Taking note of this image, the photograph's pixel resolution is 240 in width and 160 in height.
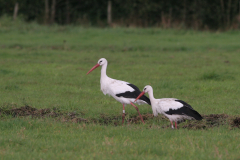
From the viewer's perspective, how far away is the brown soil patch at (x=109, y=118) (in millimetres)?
6801

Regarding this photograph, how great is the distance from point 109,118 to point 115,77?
4763 mm

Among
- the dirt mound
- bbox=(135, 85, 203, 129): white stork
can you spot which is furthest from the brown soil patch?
bbox=(135, 85, 203, 129): white stork

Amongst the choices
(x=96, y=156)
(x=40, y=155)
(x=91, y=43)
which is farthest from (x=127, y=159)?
(x=91, y=43)

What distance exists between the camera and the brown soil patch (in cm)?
680

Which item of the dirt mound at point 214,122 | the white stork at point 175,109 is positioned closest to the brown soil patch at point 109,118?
the dirt mound at point 214,122

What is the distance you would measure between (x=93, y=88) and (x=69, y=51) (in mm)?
8095

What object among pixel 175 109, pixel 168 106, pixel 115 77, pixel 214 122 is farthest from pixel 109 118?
pixel 115 77

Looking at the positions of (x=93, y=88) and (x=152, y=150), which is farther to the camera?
(x=93, y=88)

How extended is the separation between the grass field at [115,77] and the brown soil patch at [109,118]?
8cm

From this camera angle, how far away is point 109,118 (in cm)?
749

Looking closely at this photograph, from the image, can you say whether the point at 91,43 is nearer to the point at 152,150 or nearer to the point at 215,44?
the point at 215,44

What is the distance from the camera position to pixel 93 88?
1053 centimetres

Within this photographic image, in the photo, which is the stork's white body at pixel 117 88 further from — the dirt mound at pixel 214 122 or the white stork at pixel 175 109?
the dirt mound at pixel 214 122

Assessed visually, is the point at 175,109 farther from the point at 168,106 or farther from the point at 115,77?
the point at 115,77
